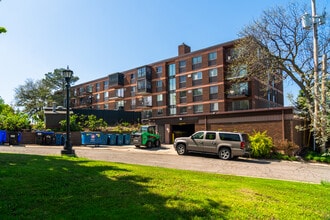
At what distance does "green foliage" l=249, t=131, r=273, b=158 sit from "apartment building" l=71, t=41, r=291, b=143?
17.7 ft

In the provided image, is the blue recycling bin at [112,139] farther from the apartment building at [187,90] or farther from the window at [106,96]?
the window at [106,96]

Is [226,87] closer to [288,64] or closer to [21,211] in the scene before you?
[288,64]

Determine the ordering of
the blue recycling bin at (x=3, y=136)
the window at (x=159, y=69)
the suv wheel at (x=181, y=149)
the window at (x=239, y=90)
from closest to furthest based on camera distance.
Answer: the suv wheel at (x=181, y=149)
the blue recycling bin at (x=3, y=136)
the window at (x=239, y=90)
the window at (x=159, y=69)

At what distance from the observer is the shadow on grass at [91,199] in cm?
379

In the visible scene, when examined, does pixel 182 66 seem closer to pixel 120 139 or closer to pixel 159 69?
pixel 159 69

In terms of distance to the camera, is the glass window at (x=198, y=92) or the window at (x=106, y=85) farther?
the window at (x=106, y=85)

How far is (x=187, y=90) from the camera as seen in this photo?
4200 cm

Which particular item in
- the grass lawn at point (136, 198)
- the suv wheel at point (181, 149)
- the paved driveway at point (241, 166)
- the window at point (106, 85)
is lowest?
the paved driveway at point (241, 166)

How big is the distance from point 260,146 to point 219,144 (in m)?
3.03

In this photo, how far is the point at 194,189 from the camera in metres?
5.63

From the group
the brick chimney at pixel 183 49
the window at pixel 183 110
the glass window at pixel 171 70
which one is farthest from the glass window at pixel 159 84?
the window at pixel 183 110

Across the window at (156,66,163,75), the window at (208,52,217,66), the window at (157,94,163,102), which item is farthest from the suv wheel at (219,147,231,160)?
the window at (156,66,163,75)

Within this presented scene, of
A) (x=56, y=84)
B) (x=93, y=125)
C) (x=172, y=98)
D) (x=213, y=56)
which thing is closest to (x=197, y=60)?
(x=213, y=56)

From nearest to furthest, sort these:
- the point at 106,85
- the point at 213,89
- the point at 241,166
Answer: the point at 241,166 < the point at 213,89 < the point at 106,85
